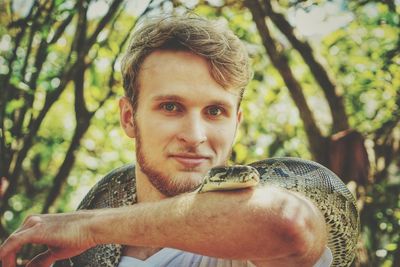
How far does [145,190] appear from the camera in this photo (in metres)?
2.94

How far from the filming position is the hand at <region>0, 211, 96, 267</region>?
6.03ft

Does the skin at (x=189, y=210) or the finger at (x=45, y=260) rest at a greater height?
the skin at (x=189, y=210)

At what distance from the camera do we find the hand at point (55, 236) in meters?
1.84

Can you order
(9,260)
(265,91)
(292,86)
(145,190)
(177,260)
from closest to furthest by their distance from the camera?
(9,260) → (177,260) → (145,190) → (292,86) → (265,91)

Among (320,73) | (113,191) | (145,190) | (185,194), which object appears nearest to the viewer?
(185,194)

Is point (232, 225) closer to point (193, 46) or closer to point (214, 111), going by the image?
point (214, 111)

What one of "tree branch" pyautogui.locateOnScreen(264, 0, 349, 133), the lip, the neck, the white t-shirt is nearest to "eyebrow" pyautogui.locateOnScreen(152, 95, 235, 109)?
the lip

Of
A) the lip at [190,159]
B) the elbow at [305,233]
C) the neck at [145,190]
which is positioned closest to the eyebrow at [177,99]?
the lip at [190,159]

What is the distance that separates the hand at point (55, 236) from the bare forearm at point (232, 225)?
15 centimetres

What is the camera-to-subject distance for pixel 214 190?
1750 millimetres

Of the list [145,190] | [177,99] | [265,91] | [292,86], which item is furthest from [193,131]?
[265,91]

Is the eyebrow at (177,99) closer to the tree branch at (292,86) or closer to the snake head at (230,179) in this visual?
the snake head at (230,179)

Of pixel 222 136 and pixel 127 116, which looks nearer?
pixel 222 136

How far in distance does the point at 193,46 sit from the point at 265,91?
3.84 metres
